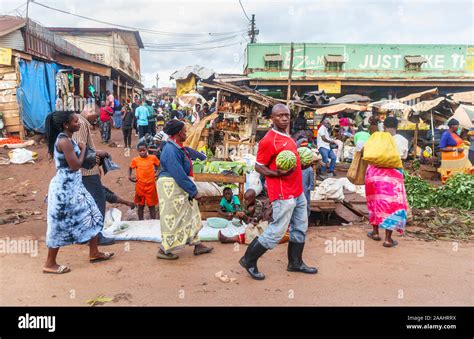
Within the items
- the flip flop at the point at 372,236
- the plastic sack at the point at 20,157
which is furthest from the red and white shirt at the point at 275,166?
the plastic sack at the point at 20,157

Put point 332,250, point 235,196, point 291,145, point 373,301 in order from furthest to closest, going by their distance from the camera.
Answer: point 235,196 < point 332,250 < point 291,145 < point 373,301

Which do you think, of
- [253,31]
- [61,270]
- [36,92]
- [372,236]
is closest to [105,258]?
[61,270]

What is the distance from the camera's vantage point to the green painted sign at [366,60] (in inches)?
732

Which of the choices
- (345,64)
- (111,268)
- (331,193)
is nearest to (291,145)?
(111,268)

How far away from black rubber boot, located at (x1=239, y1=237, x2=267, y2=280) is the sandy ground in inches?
3.4

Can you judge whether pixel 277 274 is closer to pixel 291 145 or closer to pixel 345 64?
pixel 291 145

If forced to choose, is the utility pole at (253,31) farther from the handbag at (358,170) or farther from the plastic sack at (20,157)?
the handbag at (358,170)

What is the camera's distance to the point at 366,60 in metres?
18.8

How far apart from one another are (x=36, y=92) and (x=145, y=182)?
1036cm

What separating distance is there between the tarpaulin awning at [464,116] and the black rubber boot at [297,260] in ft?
31.6

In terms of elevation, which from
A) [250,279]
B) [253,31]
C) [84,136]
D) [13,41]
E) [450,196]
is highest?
[253,31]

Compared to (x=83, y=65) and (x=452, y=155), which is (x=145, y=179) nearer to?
(x=452, y=155)
